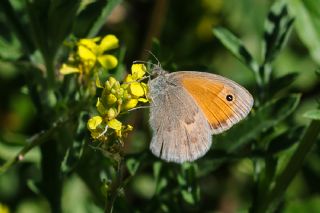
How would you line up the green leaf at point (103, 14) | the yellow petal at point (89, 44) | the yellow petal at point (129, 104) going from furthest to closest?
1. the green leaf at point (103, 14)
2. the yellow petal at point (89, 44)
3. the yellow petal at point (129, 104)

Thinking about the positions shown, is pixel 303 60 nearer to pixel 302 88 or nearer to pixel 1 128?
pixel 302 88

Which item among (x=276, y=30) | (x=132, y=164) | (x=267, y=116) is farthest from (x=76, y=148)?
(x=276, y=30)

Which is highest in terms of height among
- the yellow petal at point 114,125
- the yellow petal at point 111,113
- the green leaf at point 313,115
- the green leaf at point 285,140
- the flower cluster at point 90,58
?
the green leaf at point 313,115

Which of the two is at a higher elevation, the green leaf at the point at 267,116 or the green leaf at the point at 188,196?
the green leaf at the point at 267,116

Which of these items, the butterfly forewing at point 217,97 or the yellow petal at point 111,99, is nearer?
the yellow petal at point 111,99

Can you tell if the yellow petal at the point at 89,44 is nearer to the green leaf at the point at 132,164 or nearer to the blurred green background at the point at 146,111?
the blurred green background at the point at 146,111

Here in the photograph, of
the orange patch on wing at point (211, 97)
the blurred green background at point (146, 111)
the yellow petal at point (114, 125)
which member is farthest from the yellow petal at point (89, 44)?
the yellow petal at point (114, 125)
